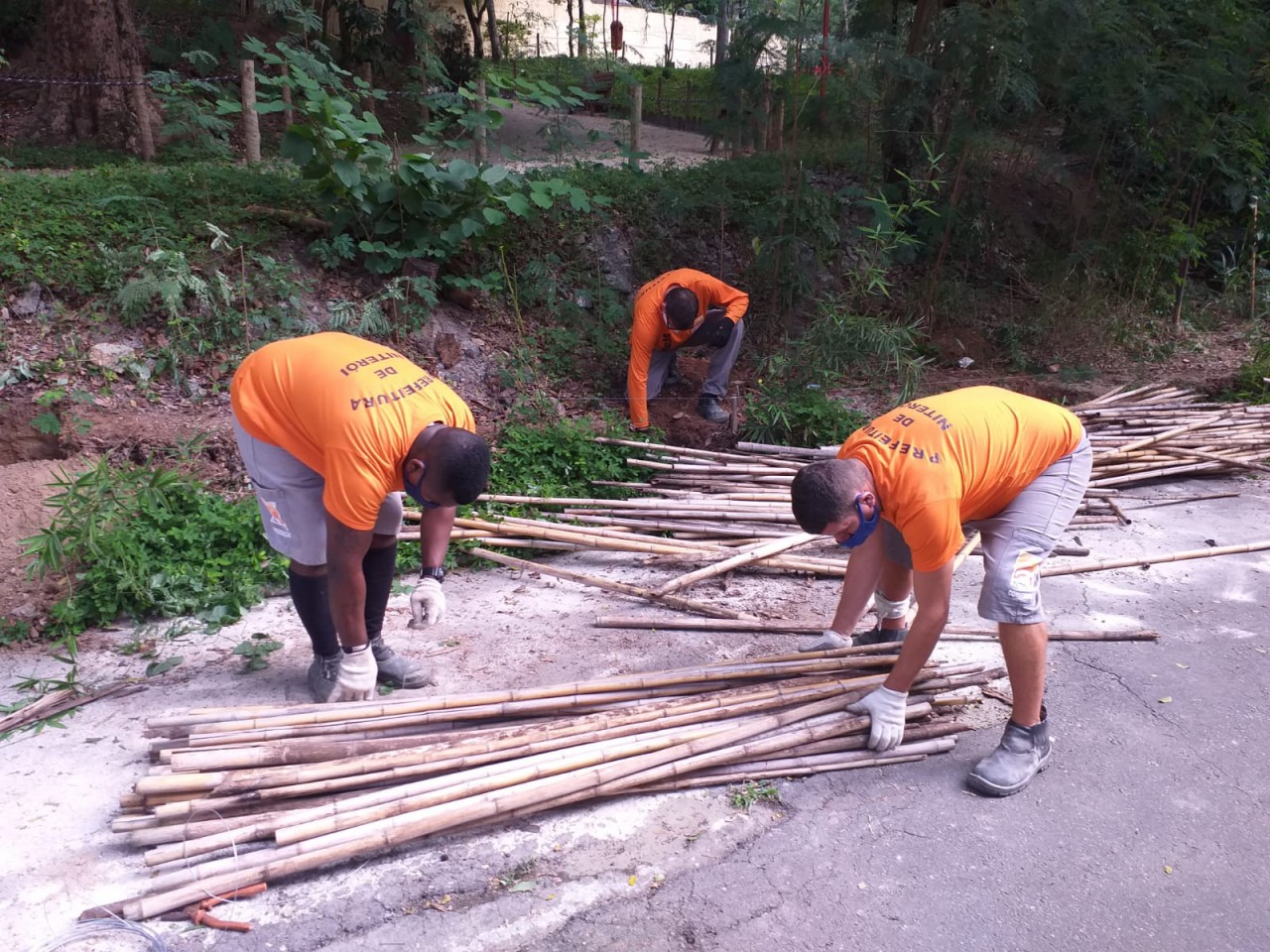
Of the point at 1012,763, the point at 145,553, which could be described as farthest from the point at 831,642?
the point at 145,553

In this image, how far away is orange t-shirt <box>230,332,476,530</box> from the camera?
9.52ft

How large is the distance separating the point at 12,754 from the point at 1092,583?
4785 millimetres

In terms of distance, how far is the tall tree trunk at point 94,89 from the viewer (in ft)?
30.6

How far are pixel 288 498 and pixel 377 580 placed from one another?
53 cm

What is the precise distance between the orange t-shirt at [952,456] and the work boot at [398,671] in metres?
1.85

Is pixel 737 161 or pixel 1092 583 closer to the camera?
pixel 1092 583

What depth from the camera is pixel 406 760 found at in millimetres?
2887

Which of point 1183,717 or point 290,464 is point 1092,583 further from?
point 290,464

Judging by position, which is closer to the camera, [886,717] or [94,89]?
[886,717]

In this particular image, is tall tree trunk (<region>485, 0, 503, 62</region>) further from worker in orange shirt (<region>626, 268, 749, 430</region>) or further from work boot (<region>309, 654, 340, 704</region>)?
work boot (<region>309, 654, 340, 704</region>)

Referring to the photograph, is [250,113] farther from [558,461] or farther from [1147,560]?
[1147,560]

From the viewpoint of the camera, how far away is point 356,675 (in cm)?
327

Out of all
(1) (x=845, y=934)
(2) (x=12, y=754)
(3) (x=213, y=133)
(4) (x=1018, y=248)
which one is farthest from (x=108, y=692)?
(4) (x=1018, y=248)

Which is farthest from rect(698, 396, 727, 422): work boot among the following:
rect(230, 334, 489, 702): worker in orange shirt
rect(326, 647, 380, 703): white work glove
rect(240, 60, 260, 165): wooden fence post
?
rect(240, 60, 260, 165): wooden fence post
